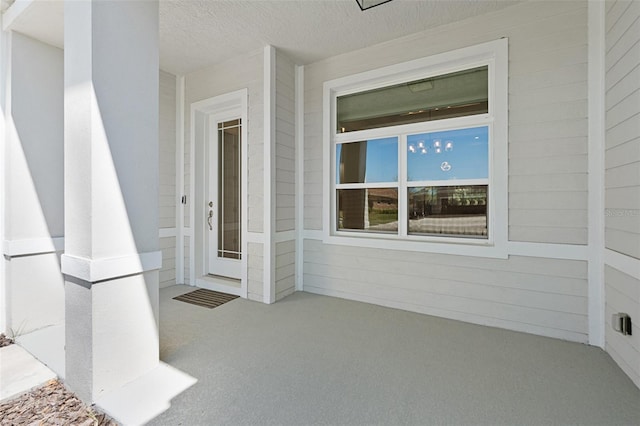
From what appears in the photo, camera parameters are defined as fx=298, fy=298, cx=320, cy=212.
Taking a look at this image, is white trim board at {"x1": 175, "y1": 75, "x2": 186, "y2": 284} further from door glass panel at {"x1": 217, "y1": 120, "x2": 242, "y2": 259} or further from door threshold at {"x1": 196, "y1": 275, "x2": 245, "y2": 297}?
door glass panel at {"x1": 217, "y1": 120, "x2": 242, "y2": 259}

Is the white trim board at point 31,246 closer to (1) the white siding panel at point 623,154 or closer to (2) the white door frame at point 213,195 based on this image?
(2) the white door frame at point 213,195

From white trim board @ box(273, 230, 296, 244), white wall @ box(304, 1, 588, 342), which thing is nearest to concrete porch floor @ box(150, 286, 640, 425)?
white wall @ box(304, 1, 588, 342)

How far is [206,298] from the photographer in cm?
357

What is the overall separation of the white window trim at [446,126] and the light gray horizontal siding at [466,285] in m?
0.11

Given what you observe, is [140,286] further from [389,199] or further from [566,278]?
[566,278]

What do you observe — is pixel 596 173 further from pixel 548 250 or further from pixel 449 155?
pixel 449 155

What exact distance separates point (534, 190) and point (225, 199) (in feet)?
11.6

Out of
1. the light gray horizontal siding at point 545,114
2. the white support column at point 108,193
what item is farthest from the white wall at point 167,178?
the light gray horizontal siding at point 545,114

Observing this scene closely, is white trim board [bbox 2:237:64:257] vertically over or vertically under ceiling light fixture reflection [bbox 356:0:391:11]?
under

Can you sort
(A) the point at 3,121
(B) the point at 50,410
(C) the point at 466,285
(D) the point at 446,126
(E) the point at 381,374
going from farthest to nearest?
(D) the point at 446,126
(C) the point at 466,285
(A) the point at 3,121
(E) the point at 381,374
(B) the point at 50,410

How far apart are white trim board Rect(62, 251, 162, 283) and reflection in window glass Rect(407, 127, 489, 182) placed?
262cm

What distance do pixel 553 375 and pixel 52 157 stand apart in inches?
171

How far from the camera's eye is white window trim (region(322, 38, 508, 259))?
8.96ft

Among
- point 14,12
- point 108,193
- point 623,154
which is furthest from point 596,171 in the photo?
point 14,12
